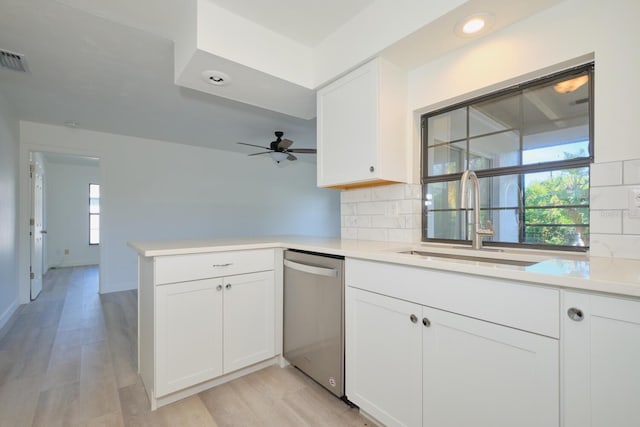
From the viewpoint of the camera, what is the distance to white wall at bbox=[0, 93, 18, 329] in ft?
9.36

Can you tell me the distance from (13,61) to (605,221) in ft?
13.2

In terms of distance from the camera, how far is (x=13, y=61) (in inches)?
89.0

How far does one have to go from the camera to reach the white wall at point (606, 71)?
1.17 meters

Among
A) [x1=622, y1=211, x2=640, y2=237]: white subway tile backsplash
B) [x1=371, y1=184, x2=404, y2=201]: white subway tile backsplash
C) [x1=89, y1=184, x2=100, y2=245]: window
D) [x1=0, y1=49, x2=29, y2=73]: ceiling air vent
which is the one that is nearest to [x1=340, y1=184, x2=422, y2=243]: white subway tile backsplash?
[x1=371, y1=184, x2=404, y2=201]: white subway tile backsplash

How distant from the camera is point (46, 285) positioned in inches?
184

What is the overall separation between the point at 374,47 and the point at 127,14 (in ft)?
4.84

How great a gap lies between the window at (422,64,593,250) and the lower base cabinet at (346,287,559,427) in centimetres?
79

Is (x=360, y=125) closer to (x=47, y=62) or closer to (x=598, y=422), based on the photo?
(x=598, y=422)

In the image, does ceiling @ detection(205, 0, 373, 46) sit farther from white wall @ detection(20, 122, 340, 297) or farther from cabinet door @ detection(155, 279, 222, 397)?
white wall @ detection(20, 122, 340, 297)

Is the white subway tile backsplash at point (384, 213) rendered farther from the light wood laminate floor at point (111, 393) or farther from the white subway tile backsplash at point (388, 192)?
the light wood laminate floor at point (111, 393)

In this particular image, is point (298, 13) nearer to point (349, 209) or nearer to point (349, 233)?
point (349, 209)

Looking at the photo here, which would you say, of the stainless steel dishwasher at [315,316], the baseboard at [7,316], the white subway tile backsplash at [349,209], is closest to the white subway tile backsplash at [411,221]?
the white subway tile backsplash at [349,209]

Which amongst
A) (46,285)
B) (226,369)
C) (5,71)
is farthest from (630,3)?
(46,285)

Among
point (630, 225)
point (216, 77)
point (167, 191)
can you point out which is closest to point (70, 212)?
point (167, 191)
